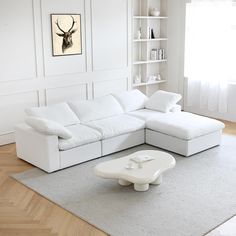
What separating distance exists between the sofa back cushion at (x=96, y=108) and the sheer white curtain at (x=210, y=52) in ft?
6.86

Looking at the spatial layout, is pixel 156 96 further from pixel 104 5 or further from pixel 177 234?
pixel 177 234

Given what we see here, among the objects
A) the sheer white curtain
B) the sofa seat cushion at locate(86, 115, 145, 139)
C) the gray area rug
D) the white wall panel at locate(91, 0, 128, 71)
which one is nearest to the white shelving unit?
the white wall panel at locate(91, 0, 128, 71)

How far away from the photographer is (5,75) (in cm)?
560

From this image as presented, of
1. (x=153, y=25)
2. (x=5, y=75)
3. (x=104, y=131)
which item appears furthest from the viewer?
(x=153, y=25)

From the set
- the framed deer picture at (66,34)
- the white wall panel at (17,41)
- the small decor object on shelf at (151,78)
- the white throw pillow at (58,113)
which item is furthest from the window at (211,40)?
the white wall panel at (17,41)

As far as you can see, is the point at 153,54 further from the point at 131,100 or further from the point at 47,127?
the point at 47,127

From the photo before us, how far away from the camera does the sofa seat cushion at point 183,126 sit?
5098 millimetres

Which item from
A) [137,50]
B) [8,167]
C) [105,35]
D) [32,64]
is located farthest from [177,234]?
[137,50]

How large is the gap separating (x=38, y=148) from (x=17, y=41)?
Result: 6.03ft

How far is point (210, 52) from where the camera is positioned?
702 centimetres

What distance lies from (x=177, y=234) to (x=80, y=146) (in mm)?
1947

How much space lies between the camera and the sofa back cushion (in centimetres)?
548

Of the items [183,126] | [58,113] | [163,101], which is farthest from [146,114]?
[58,113]

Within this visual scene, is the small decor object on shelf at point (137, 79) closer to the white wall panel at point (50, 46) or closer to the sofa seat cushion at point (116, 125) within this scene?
the white wall panel at point (50, 46)
